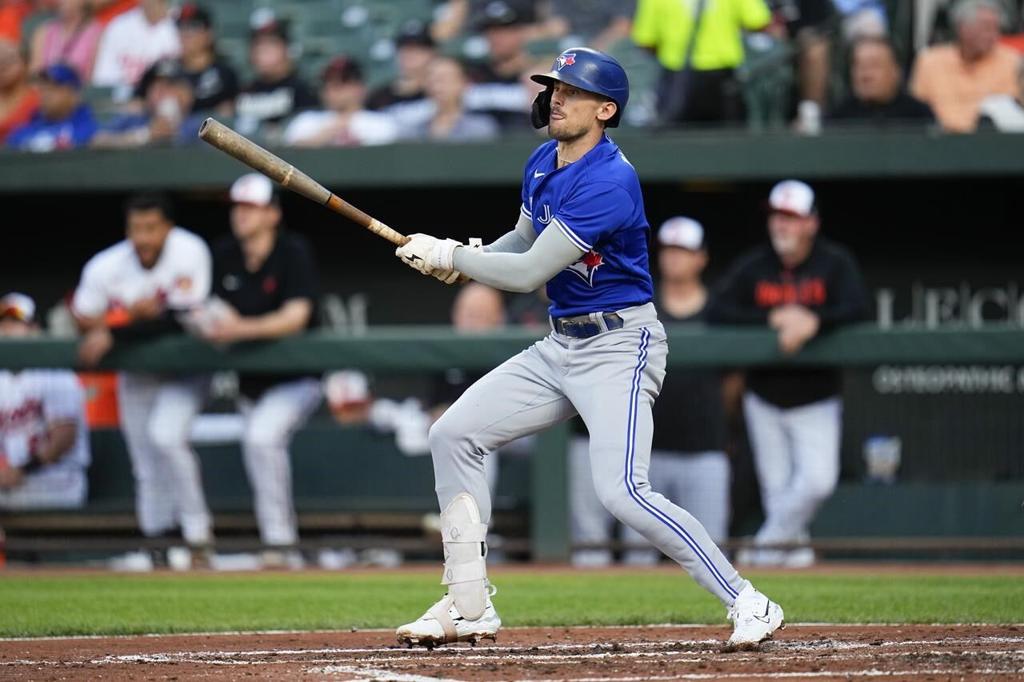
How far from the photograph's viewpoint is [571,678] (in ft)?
13.4

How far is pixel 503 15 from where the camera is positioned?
34.1 ft

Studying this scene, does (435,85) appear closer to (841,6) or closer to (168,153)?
(168,153)

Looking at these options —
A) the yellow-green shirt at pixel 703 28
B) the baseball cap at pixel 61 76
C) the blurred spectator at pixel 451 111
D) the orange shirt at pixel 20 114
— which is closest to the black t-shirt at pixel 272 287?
the blurred spectator at pixel 451 111

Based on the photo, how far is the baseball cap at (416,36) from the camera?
10.7 meters

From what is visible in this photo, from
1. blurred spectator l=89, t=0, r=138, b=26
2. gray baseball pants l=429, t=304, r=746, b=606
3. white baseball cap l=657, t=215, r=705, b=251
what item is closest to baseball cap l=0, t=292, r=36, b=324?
blurred spectator l=89, t=0, r=138, b=26

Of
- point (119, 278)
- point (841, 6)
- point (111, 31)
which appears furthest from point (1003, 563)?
point (111, 31)

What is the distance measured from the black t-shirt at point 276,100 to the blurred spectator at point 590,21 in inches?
67.7

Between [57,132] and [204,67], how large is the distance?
1.10m

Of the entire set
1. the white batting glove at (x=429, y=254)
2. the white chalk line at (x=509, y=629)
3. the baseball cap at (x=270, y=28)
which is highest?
the baseball cap at (x=270, y=28)

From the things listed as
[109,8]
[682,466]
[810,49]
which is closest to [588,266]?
[682,466]

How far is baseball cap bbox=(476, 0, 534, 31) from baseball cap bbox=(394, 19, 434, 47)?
37 centimetres

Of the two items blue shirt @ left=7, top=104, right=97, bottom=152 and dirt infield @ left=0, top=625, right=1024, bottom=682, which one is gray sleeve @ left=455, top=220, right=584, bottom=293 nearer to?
dirt infield @ left=0, top=625, right=1024, bottom=682

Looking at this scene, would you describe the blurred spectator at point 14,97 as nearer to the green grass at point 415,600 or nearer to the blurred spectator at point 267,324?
the blurred spectator at point 267,324

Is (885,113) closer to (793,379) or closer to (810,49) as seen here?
(810,49)
